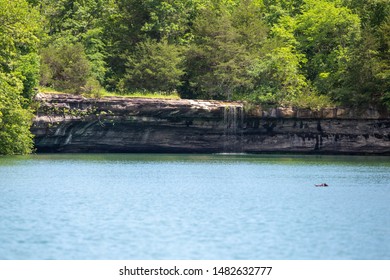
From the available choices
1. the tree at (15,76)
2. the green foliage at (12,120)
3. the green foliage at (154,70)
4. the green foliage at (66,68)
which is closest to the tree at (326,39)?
the green foliage at (154,70)

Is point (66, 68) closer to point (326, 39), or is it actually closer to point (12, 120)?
point (12, 120)

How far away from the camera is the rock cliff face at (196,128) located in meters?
73.4

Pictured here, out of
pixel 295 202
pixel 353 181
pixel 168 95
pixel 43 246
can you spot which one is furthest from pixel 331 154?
pixel 43 246

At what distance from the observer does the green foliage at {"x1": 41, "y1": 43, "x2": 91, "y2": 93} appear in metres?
75.9

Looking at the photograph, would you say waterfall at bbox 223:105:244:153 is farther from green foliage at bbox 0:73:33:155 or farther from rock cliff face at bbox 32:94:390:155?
green foliage at bbox 0:73:33:155

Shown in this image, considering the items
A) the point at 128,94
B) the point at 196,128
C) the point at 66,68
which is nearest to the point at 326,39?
the point at 196,128

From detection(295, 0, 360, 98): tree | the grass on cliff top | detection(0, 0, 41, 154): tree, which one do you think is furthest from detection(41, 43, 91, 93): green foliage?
detection(295, 0, 360, 98): tree

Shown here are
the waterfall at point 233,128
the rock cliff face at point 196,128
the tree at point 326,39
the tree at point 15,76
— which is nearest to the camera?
the tree at point 15,76

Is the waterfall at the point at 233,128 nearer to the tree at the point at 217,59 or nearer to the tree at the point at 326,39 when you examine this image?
the tree at the point at 217,59

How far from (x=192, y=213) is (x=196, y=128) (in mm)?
44958

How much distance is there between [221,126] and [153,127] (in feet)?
19.0

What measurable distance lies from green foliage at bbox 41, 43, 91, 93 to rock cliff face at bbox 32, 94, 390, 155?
11.4ft

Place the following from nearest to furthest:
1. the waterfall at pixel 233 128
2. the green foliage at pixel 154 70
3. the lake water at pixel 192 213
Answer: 1. the lake water at pixel 192 213
2. the waterfall at pixel 233 128
3. the green foliage at pixel 154 70
